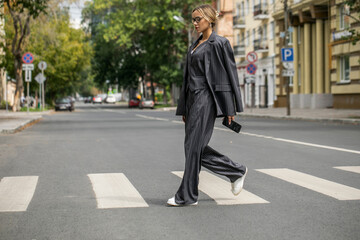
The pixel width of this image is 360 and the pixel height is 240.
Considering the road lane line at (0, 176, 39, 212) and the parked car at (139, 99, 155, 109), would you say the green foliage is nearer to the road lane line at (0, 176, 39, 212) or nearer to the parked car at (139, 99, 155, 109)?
the parked car at (139, 99, 155, 109)

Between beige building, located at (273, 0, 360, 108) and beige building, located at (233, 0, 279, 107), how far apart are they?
2.80 m

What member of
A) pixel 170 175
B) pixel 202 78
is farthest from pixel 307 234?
pixel 170 175

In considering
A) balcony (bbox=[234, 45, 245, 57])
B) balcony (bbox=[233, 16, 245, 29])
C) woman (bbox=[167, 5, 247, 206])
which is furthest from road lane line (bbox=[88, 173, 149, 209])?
balcony (bbox=[233, 16, 245, 29])

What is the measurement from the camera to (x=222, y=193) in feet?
22.6

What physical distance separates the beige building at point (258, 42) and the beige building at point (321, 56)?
280 centimetres

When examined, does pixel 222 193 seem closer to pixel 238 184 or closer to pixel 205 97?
pixel 238 184

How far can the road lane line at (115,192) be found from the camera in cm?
634

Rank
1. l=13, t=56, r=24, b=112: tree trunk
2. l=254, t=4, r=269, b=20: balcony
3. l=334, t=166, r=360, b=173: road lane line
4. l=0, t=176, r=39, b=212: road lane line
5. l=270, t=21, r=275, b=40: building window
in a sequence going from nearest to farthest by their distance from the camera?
l=0, t=176, r=39, b=212: road lane line
l=334, t=166, r=360, b=173: road lane line
l=13, t=56, r=24, b=112: tree trunk
l=270, t=21, r=275, b=40: building window
l=254, t=4, r=269, b=20: balcony

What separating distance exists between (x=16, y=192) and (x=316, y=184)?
347 cm

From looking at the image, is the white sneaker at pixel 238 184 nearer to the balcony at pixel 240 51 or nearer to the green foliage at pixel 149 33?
the green foliage at pixel 149 33

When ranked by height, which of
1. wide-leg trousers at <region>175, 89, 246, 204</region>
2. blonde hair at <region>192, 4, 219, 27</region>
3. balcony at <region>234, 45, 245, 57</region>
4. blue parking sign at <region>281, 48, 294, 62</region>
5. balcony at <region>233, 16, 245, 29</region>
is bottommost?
wide-leg trousers at <region>175, 89, 246, 204</region>

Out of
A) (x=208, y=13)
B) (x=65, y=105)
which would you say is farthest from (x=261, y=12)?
(x=208, y=13)

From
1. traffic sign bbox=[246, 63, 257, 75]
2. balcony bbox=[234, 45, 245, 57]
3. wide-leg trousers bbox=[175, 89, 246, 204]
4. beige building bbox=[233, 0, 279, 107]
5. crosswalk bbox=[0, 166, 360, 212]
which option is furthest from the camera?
balcony bbox=[234, 45, 245, 57]

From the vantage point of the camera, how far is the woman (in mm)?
5984
